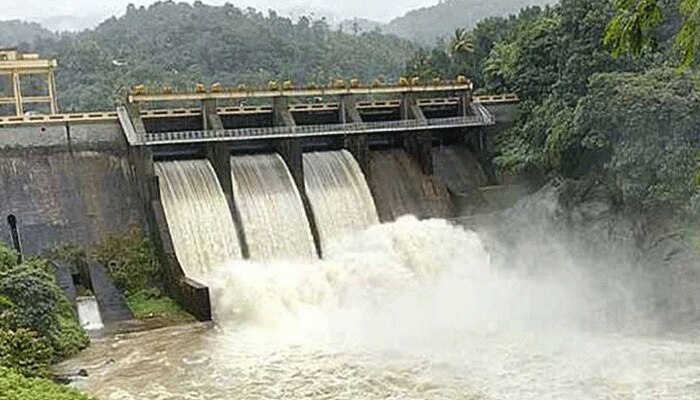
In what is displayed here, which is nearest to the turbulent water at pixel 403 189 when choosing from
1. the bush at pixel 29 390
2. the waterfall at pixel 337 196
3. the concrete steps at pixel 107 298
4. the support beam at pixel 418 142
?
→ the support beam at pixel 418 142

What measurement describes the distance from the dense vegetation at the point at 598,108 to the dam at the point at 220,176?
273 cm

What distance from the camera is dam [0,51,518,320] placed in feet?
67.8

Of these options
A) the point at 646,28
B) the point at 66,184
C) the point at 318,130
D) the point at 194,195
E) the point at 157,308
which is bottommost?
the point at 157,308

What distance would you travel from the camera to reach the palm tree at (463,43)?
32.9 metres

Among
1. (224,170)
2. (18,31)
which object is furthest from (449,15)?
(224,170)

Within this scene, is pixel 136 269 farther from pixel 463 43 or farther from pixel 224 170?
pixel 463 43

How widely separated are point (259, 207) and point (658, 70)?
409 inches

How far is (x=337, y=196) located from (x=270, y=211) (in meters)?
2.15

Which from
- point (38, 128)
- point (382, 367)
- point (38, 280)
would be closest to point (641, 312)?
point (382, 367)

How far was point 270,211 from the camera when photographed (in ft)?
71.8

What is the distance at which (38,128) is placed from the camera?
21609 mm

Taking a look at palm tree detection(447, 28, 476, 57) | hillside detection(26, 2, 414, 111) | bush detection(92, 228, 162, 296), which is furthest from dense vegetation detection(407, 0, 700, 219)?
hillside detection(26, 2, 414, 111)

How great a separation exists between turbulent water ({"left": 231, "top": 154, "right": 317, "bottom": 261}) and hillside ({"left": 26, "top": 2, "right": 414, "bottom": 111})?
22266 mm

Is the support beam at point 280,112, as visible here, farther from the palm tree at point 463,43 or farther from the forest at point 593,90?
the palm tree at point 463,43
